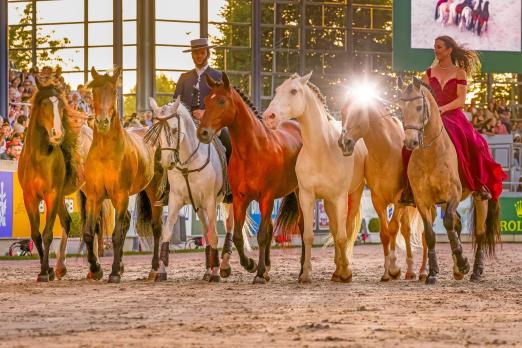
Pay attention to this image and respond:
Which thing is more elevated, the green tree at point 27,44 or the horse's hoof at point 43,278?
the green tree at point 27,44

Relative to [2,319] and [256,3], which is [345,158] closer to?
[2,319]

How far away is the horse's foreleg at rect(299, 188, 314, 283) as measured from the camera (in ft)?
47.8

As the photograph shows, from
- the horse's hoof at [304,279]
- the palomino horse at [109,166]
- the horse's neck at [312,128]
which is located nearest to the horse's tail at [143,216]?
the palomino horse at [109,166]

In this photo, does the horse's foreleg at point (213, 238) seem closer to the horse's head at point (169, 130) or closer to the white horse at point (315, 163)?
Result: the horse's head at point (169, 130)

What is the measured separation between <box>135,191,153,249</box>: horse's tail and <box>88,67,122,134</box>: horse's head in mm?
2164

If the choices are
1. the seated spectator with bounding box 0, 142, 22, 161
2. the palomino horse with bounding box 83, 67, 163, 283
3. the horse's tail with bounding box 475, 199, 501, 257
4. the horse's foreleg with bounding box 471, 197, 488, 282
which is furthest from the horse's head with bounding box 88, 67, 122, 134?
the seated spectator with bounding box 0, 142, 22, 161

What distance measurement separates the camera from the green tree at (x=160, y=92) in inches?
1340

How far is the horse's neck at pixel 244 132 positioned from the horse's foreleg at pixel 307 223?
75 centimetres

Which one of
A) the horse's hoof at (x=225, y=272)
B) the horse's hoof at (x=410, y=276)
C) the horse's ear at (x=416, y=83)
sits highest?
the horse's ear at (x=416, y=83)

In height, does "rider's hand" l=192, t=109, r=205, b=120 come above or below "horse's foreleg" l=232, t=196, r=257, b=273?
above

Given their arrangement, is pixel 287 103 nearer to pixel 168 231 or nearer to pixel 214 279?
pixel 168 231

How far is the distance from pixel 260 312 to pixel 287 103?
3.79m

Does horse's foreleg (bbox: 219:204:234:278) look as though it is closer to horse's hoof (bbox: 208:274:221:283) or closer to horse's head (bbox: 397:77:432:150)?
horse's hoof (bbox: 208:274:221:283)

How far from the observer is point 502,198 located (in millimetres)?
30984
